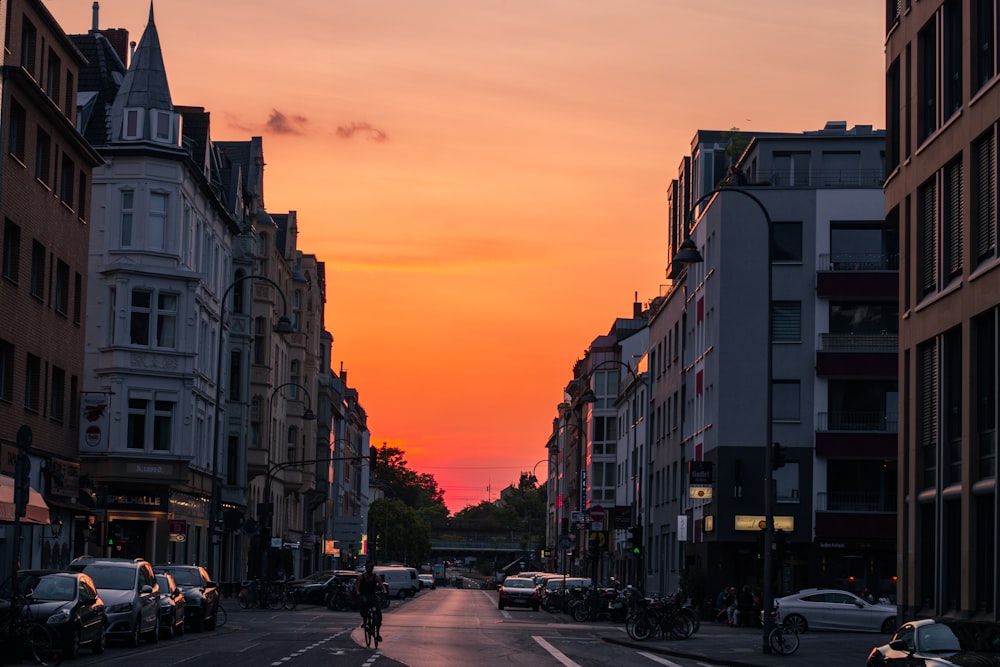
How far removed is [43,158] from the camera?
1713 inches

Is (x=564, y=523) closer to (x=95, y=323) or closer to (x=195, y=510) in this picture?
(x=195, y=510)

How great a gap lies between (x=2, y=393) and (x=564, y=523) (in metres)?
81.3

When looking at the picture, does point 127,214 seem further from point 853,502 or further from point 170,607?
point 853,502

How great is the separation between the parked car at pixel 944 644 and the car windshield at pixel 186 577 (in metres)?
21.9

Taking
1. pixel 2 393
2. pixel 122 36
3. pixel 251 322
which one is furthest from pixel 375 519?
pixel 2 393

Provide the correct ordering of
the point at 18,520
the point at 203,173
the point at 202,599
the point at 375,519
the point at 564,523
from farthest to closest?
the point at 375,519, the point at 564,523, the point at 203,173, the point at 202,599, the point at 18,520

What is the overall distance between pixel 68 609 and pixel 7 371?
616 inches

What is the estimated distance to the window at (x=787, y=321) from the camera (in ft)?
196

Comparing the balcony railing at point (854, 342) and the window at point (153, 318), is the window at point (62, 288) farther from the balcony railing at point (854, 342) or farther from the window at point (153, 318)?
the balcony railing at point (854, 342)

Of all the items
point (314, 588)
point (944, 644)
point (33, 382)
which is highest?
point (33, 382)

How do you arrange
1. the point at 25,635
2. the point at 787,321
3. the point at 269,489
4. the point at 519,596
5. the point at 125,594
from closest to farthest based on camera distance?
the point at 25,635 < the point at 125,594 < the point at 787,321 < the point at 519,596 < the point at 269,489

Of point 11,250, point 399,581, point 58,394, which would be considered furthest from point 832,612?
point 399,581

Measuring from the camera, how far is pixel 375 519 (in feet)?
604

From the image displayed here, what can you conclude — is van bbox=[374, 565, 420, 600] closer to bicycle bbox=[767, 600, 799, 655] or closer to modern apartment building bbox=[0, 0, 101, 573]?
modern apartment building bbox=[0, 0, 101, 573]
